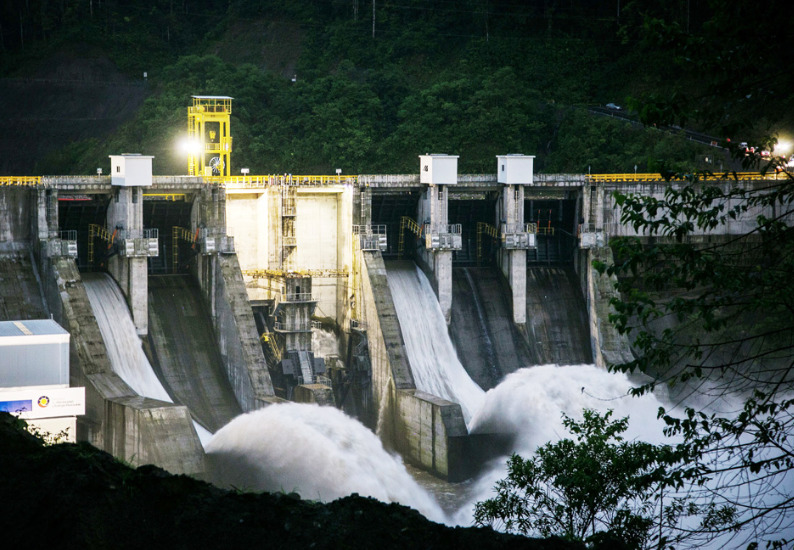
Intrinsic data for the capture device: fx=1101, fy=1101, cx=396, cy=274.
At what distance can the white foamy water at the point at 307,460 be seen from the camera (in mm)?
31781

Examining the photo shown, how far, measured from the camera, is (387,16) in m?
71.2

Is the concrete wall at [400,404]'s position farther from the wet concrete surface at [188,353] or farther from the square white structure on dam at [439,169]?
the wet concrete surface at [188,353]

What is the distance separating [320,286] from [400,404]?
750cm

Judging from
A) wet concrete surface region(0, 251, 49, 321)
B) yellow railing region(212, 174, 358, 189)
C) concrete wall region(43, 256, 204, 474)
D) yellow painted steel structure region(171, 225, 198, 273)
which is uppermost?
yellow railing region(212, 174, 358, 189)

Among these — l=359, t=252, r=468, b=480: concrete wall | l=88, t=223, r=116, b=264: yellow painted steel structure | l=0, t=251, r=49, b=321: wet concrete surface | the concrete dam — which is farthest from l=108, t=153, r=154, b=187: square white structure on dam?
l=359, t=252, r=468, b=480: concrete wall

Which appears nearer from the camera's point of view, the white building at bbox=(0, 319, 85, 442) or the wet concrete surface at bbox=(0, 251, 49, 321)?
the white building at bbox=(0, 319, 85, 442)

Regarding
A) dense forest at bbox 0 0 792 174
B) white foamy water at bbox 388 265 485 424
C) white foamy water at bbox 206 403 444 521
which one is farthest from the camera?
dense forest at bbox 0 0 792 174

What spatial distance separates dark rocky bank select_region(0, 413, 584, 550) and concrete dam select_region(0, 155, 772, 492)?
62.1 ft

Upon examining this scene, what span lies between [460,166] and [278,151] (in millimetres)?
9687

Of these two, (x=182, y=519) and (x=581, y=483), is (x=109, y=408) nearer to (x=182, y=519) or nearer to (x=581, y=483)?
(x=581, y=483)

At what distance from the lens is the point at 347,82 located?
61594 millimetres

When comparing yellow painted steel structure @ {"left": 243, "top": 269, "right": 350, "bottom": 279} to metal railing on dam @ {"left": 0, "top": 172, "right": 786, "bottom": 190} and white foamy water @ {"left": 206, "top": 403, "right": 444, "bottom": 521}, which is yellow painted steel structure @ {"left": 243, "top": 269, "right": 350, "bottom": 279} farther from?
white foamy water @ {"left": 206, "top": 403, "right": 444, "bottom": 521}

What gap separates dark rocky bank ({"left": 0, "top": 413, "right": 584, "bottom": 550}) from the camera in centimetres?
1290

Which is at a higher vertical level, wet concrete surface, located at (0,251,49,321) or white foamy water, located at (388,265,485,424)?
wet concrete surface, located at (0,251,49,321)
